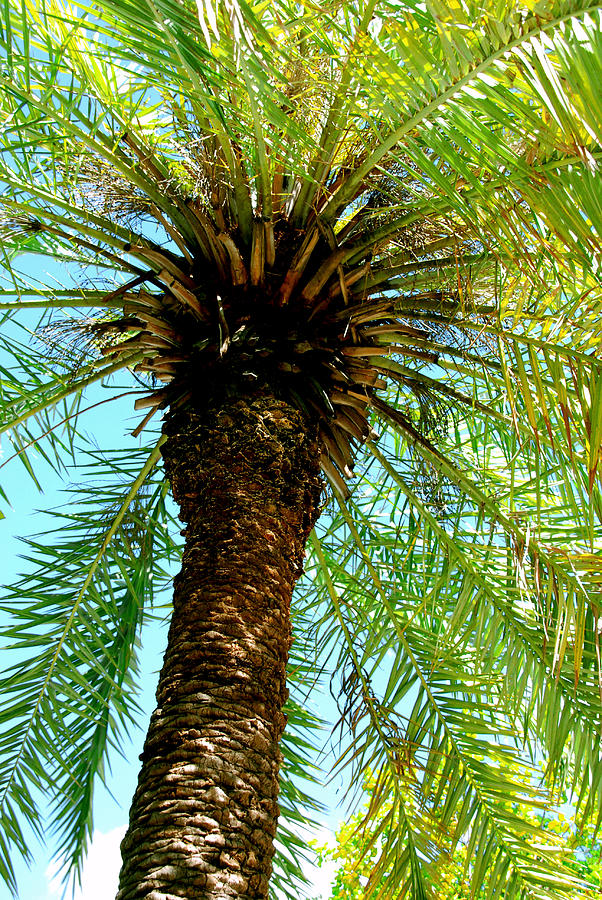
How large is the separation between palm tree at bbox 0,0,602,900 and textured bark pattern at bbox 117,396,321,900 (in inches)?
0.4

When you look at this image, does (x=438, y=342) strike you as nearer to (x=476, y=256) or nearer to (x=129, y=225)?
(x=476, y=256)

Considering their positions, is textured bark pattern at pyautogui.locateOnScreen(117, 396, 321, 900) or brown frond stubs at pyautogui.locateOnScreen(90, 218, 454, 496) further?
brown frond stubs at pyautogui.locateOnScreen(90, 218, 454, 496)

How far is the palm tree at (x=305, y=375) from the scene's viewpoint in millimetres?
2570

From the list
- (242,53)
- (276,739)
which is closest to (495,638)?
(276,739)

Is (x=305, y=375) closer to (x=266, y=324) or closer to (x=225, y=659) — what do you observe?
(x=266, y=324)

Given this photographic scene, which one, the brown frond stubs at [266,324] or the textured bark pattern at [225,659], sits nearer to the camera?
the textured bark pattern at [225,659]

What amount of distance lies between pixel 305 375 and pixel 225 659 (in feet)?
4.78

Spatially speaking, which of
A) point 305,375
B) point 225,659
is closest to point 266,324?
point 305,375

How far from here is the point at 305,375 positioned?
12.7 ft

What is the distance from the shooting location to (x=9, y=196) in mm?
4062

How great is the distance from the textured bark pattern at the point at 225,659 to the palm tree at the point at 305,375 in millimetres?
11

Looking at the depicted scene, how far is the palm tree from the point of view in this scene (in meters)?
2.57

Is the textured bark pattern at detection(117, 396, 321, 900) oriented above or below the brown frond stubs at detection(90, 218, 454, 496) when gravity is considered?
below

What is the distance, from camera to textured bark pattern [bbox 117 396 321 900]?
8.11 feet
